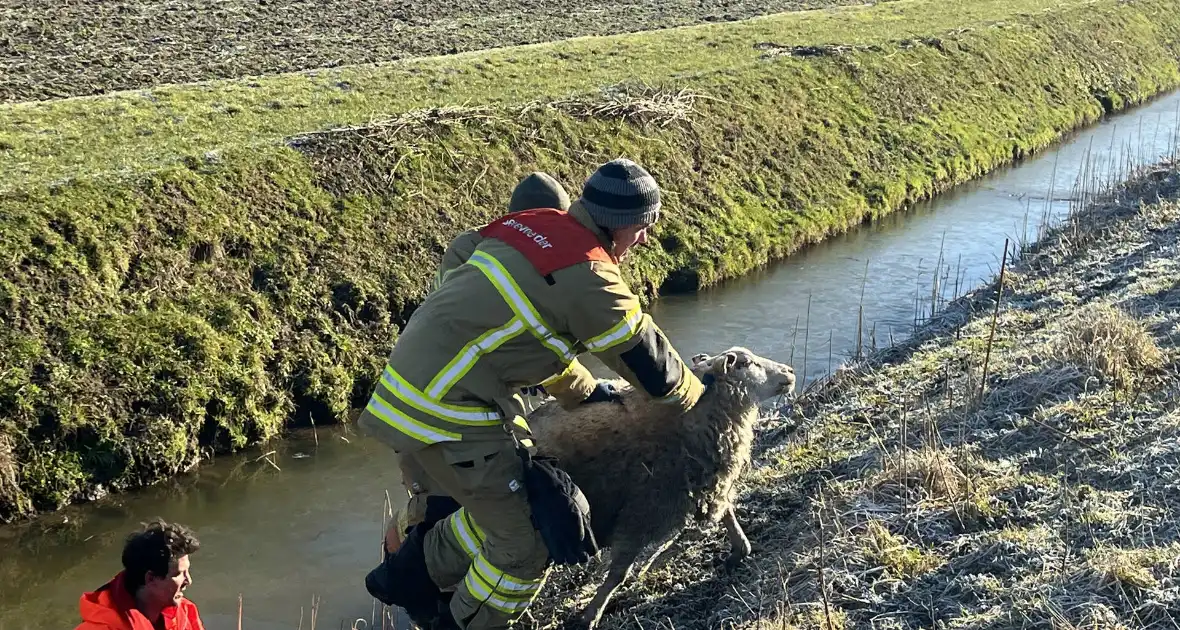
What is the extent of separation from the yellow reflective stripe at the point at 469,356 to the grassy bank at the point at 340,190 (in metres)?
5.37

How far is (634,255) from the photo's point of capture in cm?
1472

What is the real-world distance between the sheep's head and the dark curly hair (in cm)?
345

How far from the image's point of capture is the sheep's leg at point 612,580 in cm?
670

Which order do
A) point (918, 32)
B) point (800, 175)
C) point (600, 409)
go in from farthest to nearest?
point (918, 32) → point (800, 175) → point (600, 409)

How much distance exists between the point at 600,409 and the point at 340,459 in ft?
13.6

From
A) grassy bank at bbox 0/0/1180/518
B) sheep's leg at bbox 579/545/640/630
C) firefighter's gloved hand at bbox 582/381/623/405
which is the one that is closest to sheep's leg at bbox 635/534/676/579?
sheep's leg at bbox 579/545/640/630

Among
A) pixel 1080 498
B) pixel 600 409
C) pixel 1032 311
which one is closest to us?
pixel 1080 498

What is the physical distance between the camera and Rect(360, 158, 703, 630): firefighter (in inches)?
207

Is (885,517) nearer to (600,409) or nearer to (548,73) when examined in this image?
(600,409)

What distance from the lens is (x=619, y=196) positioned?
5.41 m

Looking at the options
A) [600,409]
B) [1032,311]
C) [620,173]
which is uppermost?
[620,173]

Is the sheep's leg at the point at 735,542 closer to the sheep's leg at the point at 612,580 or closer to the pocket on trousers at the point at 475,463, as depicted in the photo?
the sheep's leg at the point at 612,580

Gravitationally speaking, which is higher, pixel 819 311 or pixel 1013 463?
pixel 1013 463

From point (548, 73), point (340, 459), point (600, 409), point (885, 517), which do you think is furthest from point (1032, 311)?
point (548, 73)
